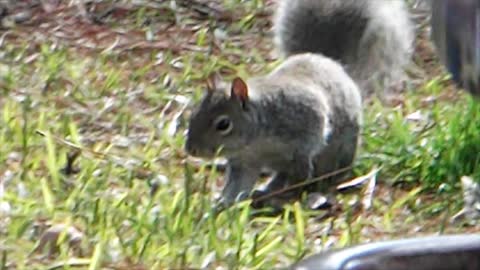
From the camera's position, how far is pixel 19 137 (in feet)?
15.1

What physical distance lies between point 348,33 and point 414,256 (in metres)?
3.02

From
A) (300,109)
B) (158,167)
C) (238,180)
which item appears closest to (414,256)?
(238,180)

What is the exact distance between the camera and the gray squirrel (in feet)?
14.5

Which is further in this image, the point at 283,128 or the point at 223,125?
the point at 283,128

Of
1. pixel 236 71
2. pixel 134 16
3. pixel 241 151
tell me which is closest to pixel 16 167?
pixel 241 151

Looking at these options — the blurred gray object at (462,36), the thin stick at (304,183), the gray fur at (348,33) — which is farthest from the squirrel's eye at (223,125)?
the blurred gray object at (462,36)

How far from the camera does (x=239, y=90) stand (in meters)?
4.41

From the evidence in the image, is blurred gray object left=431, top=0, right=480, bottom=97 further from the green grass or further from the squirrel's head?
the squirrel's head

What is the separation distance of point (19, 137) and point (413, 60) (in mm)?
2036

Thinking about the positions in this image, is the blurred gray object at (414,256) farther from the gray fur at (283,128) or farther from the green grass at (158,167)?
the gray fur at (283,128)

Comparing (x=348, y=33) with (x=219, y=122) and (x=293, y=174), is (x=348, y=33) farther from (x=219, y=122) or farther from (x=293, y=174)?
(x=219, y=122)

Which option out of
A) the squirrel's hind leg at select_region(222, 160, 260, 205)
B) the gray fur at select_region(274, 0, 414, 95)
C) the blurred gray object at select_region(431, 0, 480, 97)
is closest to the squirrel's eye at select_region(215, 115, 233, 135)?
the squirrel's hind leg at select_region(222, 160, 260, 205)

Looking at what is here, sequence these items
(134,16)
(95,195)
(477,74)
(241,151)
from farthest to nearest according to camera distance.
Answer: (134,16) → (241,151) → (95,195) → (477,74)

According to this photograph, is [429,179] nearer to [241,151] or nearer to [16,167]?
[241,151]
